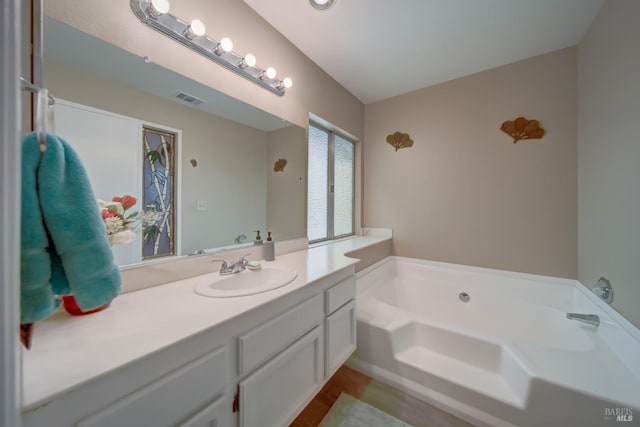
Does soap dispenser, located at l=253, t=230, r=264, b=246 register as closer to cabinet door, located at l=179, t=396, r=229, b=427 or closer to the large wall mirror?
the large wall mirror

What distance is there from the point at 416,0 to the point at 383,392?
2485mm

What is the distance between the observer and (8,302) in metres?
0.27

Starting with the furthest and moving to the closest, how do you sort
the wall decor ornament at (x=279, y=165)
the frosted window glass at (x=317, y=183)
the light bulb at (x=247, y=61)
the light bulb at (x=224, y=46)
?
the frosted window glass at (x=317, y=183)
the wall decor ornament at (x=279, y=165)
the light bulb at (x=247, y=61)
the light bulb at (x=224, y=46)

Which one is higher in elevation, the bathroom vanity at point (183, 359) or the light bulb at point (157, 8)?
the light bulb at point (157, 8)

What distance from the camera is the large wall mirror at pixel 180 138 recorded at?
2.69ft

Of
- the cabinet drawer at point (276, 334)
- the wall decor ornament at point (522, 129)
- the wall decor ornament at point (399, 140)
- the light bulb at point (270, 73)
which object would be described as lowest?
the cabinet drawer at point (276, 334)

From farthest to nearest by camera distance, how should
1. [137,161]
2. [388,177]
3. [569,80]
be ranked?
[388,177]
[569,80]
[137,161]

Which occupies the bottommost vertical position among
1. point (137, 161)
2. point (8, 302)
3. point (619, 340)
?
point (619, 340)

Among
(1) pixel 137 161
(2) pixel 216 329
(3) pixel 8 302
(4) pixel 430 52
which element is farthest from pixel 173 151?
(4) pixel 430 52

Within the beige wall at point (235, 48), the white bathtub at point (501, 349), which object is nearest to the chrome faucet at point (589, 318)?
the white bathtub at point (501, 349)

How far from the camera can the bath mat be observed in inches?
50.0

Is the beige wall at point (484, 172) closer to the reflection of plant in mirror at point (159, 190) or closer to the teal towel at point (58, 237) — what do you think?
the reflection of plant in mirror at point (159, 190)

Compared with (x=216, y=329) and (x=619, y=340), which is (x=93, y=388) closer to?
(x=216, y=329)

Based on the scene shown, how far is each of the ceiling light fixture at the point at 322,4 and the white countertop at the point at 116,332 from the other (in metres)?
1.67
